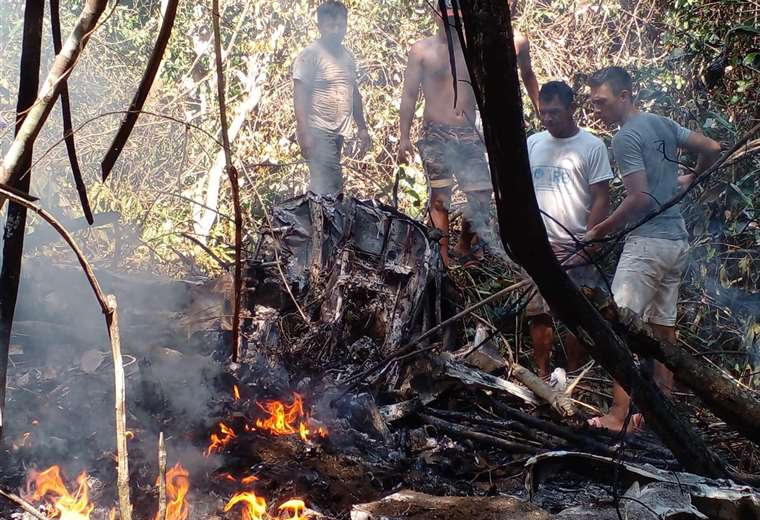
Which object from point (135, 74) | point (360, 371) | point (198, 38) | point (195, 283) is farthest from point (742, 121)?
point (135, 74)

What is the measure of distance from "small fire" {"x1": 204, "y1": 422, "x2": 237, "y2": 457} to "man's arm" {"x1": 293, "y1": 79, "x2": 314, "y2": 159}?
392 centimetres

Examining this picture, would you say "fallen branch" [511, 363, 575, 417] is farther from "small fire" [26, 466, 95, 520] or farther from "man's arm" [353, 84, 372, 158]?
"man's arm" [353, 84, 372, 158]

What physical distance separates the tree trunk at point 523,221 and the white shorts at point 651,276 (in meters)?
2.13

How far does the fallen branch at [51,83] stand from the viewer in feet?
5.04

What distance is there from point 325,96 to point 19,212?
5.80m

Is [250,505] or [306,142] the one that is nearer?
[250,505]

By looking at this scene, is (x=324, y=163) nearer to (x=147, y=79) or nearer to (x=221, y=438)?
(x=221, y=438)

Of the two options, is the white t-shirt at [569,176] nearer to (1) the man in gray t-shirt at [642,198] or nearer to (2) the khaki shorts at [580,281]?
(2) the khaki shorts at [580,281]

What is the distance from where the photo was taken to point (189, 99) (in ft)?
34.1

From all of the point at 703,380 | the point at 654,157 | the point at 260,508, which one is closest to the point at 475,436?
the point at 260,508

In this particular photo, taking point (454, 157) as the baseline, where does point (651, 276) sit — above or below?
below

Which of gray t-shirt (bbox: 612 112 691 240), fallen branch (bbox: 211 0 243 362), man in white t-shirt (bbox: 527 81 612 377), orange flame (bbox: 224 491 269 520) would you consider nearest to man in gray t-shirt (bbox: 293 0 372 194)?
man in white t-shirt (bbox: 527 81 612 377)

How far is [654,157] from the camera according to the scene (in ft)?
15.3

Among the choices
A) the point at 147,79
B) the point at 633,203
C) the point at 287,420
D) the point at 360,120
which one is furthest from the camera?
the point at 360,120
